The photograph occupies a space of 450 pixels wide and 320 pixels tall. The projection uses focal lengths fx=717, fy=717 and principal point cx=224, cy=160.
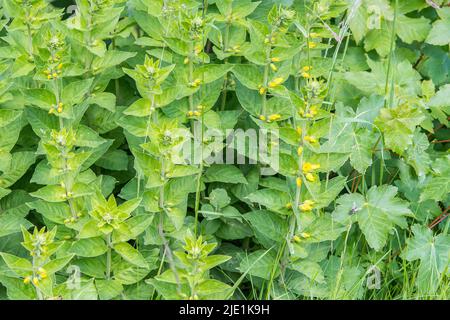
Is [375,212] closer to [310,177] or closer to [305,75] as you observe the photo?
[310,177]

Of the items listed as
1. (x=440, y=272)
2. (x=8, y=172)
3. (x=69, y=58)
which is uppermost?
(x=69, y=58)

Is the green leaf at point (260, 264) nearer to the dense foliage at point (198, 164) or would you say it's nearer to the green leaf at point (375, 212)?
the dense foliage at point (198, 164)

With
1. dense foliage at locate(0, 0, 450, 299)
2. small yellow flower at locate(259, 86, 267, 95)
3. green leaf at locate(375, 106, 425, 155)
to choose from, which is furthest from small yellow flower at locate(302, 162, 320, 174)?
green leaf at locate(375, 106, 425, 155)

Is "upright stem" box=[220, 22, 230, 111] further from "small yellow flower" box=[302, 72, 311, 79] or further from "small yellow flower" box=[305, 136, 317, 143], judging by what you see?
"small yellow flower" box=[305, 136, 317, 143]

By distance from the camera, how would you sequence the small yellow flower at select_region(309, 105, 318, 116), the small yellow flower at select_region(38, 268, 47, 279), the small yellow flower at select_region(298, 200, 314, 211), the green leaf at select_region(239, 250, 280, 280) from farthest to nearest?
the green leaf at select_region(239, 250, 280, 280)
the small yellow flower at select_region(298, 200, 314, 211)
the small yellow flower at select_region(309, 105, 318, 116)
the small yellow flower at select_region(38, 268, 47, 279)

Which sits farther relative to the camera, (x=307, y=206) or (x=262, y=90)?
(x=262, y=90)

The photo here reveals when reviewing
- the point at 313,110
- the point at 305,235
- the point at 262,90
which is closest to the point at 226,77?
the point at 262,90

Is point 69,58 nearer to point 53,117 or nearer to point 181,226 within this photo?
point 53,117

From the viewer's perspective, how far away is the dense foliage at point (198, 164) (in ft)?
7.61

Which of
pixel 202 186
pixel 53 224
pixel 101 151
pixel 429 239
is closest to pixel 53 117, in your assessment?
pixel 101 151

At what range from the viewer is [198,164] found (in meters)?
2.62

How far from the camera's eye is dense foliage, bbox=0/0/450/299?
7.61 ft

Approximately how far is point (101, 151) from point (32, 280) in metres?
0.60

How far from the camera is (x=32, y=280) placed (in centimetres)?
218
